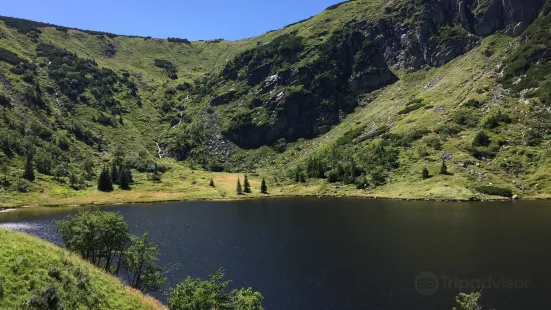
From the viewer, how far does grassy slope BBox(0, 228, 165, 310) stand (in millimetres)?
25484

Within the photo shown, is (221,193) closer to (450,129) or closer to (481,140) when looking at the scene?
(450,129)

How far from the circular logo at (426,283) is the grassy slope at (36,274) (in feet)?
130

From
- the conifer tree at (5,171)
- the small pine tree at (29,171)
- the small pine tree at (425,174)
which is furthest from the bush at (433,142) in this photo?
the conifer tree at (5,171)

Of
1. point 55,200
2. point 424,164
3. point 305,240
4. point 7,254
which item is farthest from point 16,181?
point 424,164

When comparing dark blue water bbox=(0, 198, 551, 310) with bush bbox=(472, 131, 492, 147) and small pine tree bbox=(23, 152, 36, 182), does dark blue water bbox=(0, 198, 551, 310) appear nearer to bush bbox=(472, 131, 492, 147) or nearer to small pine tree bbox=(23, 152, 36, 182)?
small pine tree bbox=(23, 152, 36, 182)

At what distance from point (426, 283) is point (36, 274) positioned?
5258 centimetres

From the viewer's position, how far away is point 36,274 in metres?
27.7

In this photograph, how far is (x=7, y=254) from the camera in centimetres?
2822

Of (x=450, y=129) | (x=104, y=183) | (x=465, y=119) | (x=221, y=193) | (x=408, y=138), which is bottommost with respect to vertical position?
(x=221, y=193)

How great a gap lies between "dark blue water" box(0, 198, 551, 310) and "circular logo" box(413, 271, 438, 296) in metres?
0.15

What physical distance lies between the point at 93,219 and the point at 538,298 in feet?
196

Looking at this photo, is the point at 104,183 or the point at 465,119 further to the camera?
the point at 465,119

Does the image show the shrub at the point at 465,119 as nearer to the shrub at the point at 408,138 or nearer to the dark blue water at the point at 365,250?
the shrub at the point at 408,138

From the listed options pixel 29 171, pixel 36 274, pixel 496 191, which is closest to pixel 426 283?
pixel 36 274
